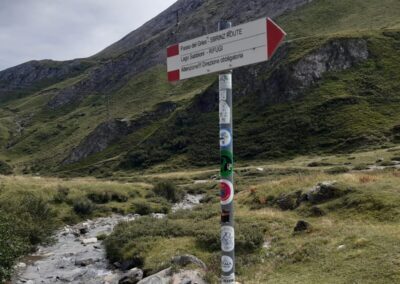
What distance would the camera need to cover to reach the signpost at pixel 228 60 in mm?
8203

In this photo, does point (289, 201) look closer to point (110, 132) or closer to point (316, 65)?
point (316, 65)

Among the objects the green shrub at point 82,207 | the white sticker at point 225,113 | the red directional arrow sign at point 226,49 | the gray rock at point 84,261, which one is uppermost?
the red directional arrow sign at point 226,49

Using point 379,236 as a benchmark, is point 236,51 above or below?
above

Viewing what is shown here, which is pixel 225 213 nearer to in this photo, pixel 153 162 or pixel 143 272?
pixel 143 272


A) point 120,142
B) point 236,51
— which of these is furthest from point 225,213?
point 120,142

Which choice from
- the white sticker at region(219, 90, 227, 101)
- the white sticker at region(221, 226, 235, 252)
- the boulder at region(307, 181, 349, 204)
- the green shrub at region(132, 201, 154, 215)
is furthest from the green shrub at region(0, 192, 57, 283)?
the white sticker at region(219, 90, 227, 101)

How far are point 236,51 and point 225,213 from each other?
123 inches

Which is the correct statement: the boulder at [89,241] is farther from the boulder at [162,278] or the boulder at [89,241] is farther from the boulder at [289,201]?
the boulder at [162,278]

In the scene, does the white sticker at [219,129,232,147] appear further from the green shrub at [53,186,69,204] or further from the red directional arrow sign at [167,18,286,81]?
the green shrub at [53,186,69,204]

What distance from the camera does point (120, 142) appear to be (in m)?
164

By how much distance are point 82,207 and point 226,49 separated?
37296mm

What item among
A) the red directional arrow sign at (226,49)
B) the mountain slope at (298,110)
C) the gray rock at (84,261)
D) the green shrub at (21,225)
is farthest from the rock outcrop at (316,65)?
the red directional arrow sign at (226,49)

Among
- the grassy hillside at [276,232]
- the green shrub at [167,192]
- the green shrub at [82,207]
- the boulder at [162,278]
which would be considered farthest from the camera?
the green shrub at [167,192]

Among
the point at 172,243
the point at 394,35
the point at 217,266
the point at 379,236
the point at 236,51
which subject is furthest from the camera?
the point at 394,35
